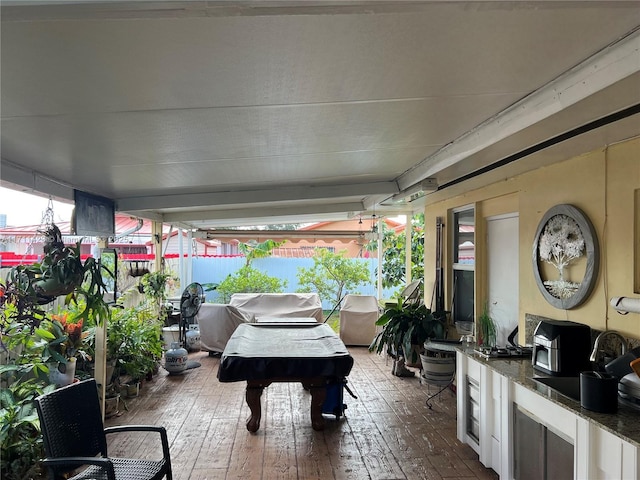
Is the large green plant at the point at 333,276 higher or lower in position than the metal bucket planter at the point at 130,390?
higher

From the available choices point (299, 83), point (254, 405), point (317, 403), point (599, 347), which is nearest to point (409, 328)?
point (317, 403)

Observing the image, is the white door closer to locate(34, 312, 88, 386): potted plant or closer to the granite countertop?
the granite countertop

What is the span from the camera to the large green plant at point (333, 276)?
10.9m

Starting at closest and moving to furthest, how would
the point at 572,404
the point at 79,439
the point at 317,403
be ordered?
the point at 572,404 < the point at 79,439 < the point at 317,403

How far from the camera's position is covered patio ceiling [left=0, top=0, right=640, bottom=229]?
1.29m

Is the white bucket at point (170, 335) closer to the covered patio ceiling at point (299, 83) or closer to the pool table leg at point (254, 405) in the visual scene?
the pool table leg at point (254, 405)

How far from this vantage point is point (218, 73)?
1.65 m

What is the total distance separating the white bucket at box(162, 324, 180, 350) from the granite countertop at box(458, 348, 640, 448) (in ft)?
16.8

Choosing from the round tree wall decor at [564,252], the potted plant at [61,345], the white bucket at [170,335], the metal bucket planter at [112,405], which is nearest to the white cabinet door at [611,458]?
the round tree wall decor at [564,252]

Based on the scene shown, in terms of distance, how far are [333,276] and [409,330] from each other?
5959 millimetres

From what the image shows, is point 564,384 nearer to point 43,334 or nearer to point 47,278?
point 47,278

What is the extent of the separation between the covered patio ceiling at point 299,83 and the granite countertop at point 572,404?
135cm

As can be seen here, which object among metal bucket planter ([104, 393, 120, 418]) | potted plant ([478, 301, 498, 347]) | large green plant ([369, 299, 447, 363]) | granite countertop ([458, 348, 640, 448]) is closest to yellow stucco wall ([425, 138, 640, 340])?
granite countertop ([458, 348, 640, 448])

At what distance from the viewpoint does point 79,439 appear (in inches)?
95.4
